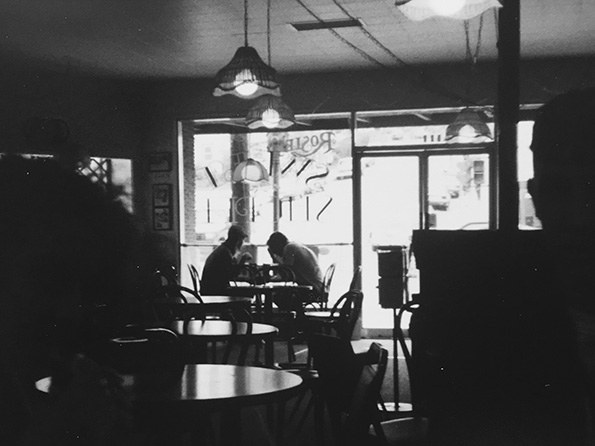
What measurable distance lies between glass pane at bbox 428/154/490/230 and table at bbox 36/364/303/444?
6.46 m

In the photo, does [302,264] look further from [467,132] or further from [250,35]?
[250,35]

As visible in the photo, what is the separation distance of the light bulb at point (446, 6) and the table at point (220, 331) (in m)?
2.15

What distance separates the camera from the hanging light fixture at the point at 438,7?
9.72 feet

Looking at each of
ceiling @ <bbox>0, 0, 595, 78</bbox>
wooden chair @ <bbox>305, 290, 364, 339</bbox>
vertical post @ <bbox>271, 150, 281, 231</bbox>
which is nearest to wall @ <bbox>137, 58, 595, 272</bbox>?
ceiling @ <bbox>0, 0, 595, 78</bbox>

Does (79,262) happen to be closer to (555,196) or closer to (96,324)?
(96,324)

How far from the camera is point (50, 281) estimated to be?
102 centimetres

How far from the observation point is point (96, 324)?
118 cm

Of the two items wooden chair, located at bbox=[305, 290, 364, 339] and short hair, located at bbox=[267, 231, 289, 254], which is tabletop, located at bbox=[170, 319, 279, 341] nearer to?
wooden chair, located at bbox=[305, 290, 364, 339]

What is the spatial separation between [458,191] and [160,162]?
3693 mm

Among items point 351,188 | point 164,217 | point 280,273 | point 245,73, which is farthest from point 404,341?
point 164,217

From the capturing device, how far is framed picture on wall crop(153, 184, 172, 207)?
33.0ft

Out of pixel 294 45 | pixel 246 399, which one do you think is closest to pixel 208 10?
pixel 294 45

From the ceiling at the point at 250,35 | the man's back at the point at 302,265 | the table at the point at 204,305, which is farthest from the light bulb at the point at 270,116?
the man's back at the point at 302,265

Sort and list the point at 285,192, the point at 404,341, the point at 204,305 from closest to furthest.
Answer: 1. the point at 404,341
2. the point at 204,305
3. the point at 285,192
